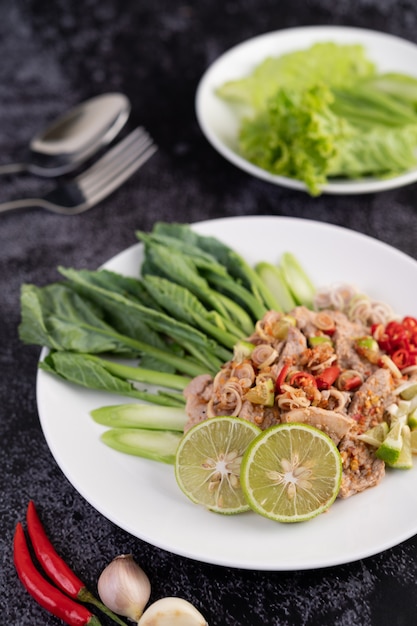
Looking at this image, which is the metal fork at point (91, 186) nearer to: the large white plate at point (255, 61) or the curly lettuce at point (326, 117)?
the large white plate at point (255, 61)

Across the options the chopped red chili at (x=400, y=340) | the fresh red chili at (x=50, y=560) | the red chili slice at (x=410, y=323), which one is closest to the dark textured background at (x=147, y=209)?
the fresh red chili at (x=50, y=560)

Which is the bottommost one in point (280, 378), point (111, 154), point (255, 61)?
point (111, 154)

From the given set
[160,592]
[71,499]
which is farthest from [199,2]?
[160,592]

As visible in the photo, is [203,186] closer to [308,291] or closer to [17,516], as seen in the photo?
[308,291]

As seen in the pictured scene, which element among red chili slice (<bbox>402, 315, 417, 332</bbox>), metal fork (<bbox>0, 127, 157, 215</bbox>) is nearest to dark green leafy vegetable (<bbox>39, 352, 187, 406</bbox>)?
red chili slice (<bbox>402, 315, 417, 332</bbox>)

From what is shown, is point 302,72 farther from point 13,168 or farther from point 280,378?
point 280,378

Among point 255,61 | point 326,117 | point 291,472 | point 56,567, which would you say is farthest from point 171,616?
point 255,61

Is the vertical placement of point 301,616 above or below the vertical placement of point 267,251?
below
